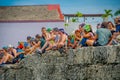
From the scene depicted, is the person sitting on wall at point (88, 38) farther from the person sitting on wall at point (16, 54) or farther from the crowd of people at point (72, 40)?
the person sitting on wall at point (16, 54)

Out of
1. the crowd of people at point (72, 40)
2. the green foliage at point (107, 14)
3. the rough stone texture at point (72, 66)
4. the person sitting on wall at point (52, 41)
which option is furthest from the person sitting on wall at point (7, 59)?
the green foliage at point (107, 14)

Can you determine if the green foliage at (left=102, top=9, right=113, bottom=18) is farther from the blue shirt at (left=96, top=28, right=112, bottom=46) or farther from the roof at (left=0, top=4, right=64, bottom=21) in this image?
the blue shirt at (left=96, top=28, right=112, bottom=46)

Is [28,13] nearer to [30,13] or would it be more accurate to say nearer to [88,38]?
[30,13]

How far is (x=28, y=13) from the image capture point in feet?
77.2

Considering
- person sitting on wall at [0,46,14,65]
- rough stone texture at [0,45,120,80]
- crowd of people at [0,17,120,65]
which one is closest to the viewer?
rough stone texture at [0,45,120,80]

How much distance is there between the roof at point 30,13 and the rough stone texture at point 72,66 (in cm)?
1262

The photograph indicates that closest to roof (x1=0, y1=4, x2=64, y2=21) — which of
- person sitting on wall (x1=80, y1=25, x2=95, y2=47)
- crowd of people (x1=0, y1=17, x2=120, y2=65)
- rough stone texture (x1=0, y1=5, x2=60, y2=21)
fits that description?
rough stone texture (x1=0, y1=5, x2=60, y2=21)

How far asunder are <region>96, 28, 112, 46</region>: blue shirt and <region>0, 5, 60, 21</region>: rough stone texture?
13.6m

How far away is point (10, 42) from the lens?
20109 millimetres

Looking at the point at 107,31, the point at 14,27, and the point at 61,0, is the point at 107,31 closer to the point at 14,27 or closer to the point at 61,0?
the point at 61,0

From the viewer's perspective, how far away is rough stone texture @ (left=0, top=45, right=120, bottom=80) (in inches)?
306

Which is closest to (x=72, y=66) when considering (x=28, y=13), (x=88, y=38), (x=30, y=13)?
(x=88, y=38)

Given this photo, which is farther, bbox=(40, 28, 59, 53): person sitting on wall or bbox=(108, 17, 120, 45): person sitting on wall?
bbox=(40, 28, 59, 53): person sitting on wall

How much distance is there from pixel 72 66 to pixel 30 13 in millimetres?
15628
